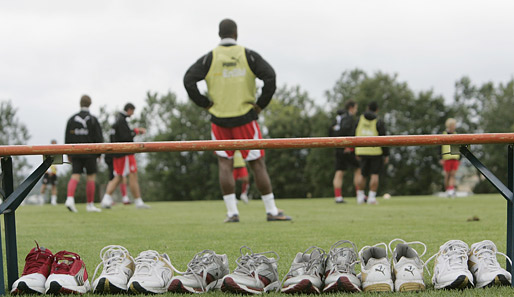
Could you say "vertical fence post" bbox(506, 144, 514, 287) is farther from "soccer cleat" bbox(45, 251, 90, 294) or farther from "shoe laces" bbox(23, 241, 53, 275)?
"shoe laces" bbox(23, 241, 53, 275)

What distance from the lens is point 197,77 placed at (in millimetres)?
7285

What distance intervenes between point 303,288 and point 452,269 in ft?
2.54

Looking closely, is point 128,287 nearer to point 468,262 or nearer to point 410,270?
point 410,270

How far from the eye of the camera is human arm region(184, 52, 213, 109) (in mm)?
7270

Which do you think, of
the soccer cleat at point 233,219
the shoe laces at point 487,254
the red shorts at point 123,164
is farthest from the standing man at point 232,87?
the red shorts at point 123,164

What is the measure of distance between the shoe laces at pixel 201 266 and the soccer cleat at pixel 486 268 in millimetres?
1394

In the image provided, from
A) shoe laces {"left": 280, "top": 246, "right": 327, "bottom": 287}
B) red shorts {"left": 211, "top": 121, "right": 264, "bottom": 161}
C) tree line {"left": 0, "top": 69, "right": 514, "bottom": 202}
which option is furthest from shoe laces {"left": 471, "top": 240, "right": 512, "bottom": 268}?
tree line {"left": 0, "top": 69, "right": 514, "bottom": 202}

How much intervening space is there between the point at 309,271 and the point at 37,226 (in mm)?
5674

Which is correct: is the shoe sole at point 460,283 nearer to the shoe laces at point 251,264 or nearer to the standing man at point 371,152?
the shoe laces at point 251,264

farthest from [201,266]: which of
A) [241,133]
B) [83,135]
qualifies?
[83,135]

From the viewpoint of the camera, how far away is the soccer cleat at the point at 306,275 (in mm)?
2770

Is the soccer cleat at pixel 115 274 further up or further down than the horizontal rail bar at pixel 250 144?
further down

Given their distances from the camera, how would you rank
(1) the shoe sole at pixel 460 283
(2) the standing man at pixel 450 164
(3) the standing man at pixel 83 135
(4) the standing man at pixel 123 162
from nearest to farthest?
1. (1) the shoe sole at pixel 460 283
2. (3) the standing man at pixel 83 135
3. (4) the standing man at pixel 123 162
4. (2) the standing man at pixel 450 164

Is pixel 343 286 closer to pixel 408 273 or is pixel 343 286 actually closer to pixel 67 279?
pixel 408 273
